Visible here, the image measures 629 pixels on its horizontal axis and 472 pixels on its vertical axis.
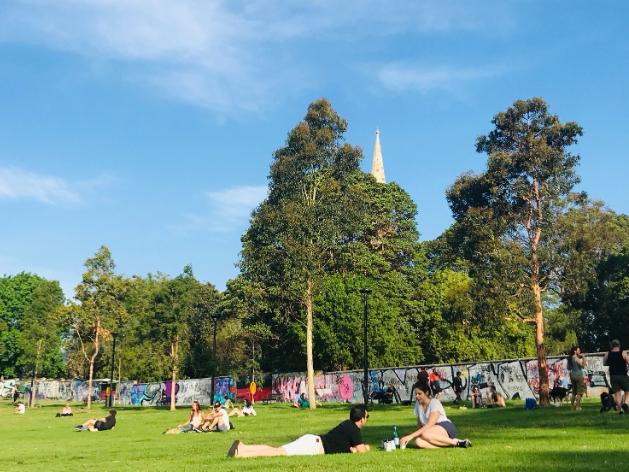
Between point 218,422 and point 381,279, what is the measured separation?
33540 millimetres

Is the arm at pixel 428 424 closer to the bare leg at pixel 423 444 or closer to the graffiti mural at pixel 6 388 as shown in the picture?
the bare leg at pixel 423 444

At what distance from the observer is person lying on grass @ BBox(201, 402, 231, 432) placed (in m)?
21.1

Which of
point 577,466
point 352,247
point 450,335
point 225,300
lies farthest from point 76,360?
point 577,466

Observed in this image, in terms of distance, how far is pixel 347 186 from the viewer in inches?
2048

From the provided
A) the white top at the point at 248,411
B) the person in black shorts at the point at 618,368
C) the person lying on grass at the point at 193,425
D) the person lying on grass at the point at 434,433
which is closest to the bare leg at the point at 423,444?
the person lying on grass at the point at 434,433

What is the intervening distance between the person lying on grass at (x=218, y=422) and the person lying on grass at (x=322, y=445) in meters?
10.4

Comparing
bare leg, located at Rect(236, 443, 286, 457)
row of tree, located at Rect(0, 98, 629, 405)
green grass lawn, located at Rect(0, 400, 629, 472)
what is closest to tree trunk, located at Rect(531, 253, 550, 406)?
row of tree, located at Rect(0, 98, 629, 405)

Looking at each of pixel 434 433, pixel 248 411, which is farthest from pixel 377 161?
pixel 434 433

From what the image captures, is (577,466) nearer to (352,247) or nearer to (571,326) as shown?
(352,247)

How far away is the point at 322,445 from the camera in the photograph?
35.7 feet

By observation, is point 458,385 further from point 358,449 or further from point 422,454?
point 422,454

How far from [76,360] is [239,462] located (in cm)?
6694

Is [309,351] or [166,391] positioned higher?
[309,351]

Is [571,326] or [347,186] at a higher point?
[347,186]
